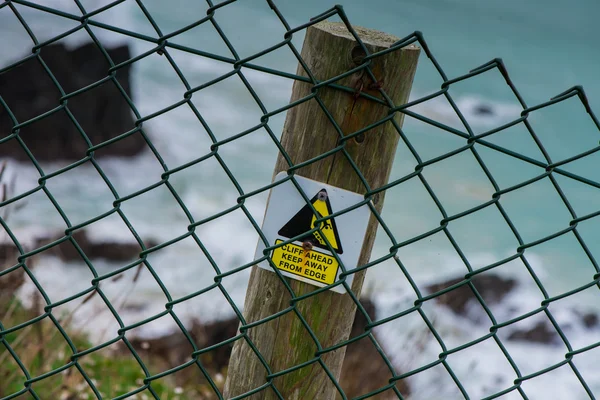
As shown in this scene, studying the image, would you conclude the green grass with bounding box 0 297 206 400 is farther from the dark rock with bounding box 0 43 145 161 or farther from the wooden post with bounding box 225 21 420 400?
the dark rock with bounding box 0 43 145 161

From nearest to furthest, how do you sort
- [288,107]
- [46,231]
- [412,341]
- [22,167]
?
1. [288,107]
2. [412,341]
3. [46,231]
4. [22,167]

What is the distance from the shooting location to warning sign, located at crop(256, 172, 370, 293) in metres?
1.51

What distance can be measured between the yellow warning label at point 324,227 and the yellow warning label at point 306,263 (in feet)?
0.09

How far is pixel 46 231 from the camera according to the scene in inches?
185

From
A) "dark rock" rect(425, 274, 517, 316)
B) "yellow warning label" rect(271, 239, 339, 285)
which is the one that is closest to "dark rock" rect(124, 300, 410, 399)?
"dark rock" rect(425, 274, 517, 316)

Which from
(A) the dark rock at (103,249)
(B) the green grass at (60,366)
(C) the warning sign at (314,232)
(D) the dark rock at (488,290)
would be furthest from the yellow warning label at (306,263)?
(A) the dark rock at (103,249)

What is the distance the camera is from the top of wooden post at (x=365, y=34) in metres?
1.46

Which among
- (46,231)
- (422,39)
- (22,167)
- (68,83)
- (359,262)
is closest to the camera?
(422,39)

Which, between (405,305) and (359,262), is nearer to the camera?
(359,262)

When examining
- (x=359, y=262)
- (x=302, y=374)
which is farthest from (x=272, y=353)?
(x=359, y=262)

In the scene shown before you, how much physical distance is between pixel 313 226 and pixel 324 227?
3 centimetres

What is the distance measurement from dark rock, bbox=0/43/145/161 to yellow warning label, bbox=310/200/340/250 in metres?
4.45

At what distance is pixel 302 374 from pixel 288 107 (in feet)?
2.07

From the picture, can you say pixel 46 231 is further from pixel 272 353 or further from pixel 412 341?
pixel 272 353
